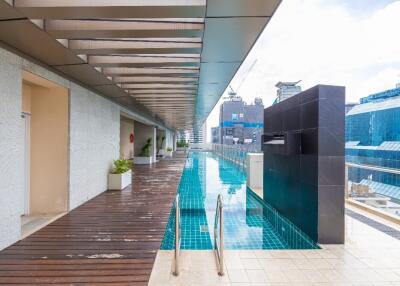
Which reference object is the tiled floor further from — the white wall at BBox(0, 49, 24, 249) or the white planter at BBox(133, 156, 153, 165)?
the white planter at BBox(133, 156, 153, 165)

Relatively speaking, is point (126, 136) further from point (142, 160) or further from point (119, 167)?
point (119, 167)

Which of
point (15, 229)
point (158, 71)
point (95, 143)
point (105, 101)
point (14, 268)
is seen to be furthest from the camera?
point (105, 101)

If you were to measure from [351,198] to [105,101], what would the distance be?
5802mm

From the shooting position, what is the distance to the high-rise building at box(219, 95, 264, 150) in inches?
1599

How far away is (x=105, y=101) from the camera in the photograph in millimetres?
6180

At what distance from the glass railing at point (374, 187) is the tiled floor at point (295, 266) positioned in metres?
1.20

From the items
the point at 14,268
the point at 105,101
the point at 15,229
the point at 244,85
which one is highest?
the point at 244,85

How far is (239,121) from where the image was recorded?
138 feet

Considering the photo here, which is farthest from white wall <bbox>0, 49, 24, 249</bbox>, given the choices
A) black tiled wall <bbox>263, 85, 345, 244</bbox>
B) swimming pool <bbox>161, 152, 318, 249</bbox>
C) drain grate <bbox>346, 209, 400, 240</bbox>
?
drain grate <bbox>346, 209, 400, 240</bbox>

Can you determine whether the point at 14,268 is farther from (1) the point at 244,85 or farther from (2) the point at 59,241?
(1) the point at 244,85

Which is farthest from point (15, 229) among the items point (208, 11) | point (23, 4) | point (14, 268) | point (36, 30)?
point (208, 11)

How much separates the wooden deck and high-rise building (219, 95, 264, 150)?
35447 millimetres

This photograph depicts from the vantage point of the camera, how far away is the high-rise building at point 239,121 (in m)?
40.6

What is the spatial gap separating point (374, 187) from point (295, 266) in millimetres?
3077
